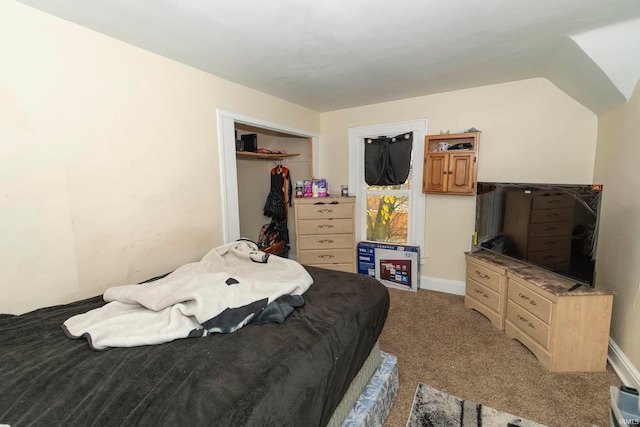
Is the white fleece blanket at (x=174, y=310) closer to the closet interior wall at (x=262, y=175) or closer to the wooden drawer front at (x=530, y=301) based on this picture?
the wooden drawer front at (x=530, y=301)

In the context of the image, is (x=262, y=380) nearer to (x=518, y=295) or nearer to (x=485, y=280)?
(x=518, y=295)

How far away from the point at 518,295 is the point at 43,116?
3299 millimetres

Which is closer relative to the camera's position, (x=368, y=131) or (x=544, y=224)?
(x=544, y=224)

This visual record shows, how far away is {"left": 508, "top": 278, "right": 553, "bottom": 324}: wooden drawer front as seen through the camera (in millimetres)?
1890

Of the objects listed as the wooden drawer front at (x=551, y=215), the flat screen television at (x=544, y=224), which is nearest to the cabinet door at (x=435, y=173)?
the flat screen television at (x=544, y=224)

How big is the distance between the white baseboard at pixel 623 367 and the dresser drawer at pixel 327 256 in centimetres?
221

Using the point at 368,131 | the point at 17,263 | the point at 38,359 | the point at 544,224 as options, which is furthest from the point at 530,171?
the point at 17,263

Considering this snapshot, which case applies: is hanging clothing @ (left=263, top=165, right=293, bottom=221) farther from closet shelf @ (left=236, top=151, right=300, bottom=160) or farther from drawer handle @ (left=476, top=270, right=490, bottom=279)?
drawer handle @ (left=476, top=270, right=490, bottom=279)

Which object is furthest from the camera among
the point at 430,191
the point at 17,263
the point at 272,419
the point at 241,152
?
the point at 241,152

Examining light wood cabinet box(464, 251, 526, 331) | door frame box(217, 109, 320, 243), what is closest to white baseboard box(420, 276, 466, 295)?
light wood cabinet box(464, 251, 526, 331)

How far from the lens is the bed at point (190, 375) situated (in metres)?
0.78

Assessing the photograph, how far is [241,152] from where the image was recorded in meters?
3.20

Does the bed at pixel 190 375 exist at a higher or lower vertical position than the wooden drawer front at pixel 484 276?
higher

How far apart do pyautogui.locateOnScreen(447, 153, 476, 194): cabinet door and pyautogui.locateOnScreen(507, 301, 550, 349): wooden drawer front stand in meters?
1.13
